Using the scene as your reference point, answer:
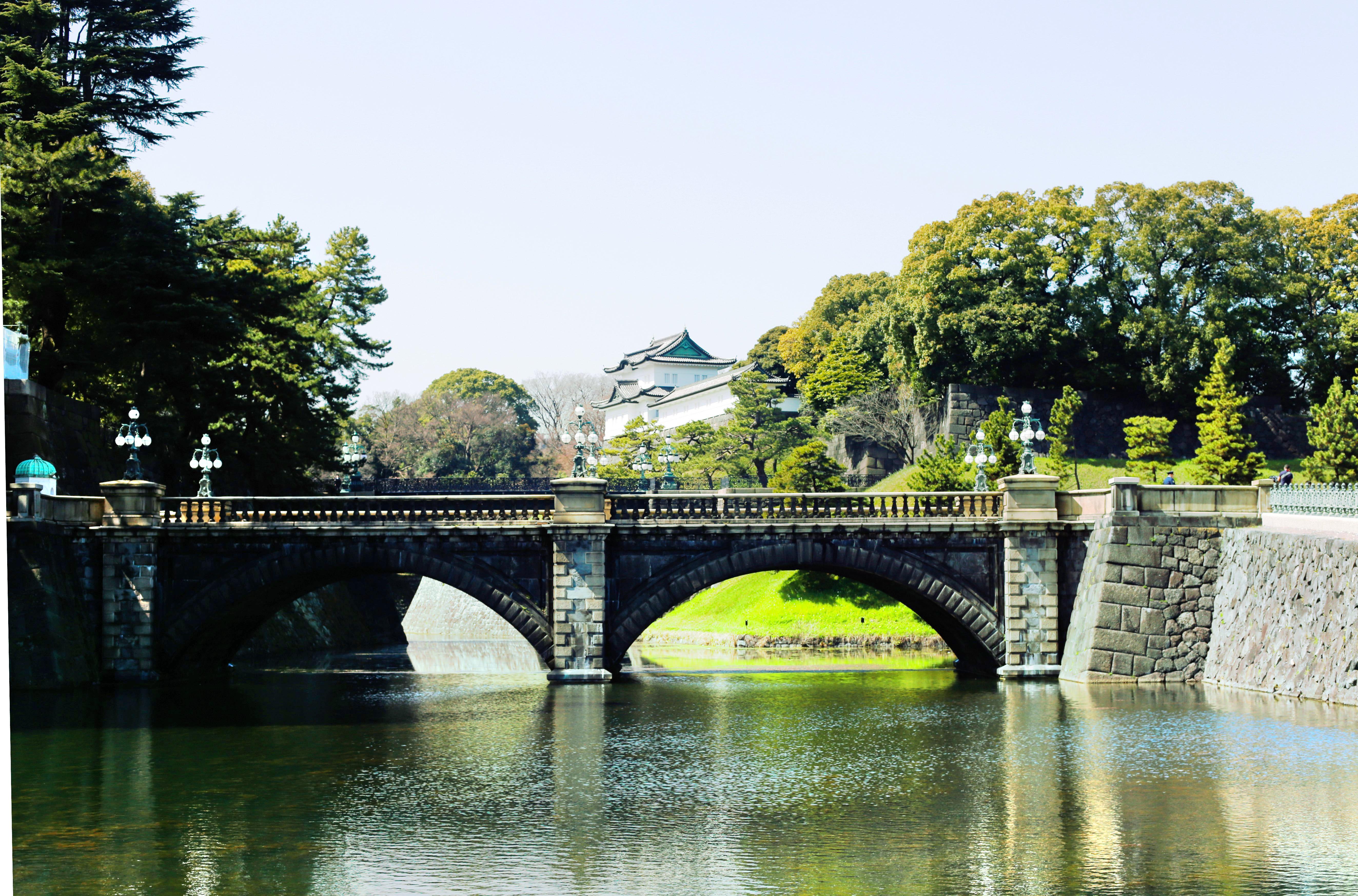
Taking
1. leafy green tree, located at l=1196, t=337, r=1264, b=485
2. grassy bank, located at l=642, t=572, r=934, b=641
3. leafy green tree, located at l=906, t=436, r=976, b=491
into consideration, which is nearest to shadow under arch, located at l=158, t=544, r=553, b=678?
grassy bank, located at l=642, t=572, r=934, b=641

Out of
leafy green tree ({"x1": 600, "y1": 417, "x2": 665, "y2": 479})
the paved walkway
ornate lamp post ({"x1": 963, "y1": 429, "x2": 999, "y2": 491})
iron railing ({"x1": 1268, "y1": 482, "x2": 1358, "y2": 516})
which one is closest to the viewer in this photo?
the paved walkway

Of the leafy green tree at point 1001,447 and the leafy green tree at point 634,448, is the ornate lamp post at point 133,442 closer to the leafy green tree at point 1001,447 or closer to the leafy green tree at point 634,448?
the leafy green tree at point 1001,447

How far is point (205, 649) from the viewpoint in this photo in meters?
45.1

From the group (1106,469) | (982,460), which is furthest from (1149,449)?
(982,460)

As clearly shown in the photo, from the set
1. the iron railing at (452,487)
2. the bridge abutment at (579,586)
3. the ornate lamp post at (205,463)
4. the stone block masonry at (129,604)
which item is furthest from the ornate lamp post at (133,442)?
the iron railing at (452,487)

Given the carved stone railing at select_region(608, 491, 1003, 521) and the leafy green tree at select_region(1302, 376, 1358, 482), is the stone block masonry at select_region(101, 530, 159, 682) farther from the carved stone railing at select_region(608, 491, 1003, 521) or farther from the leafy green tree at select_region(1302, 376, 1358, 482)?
the leafy green tree at select_region(1302, 376, 1358, 482)

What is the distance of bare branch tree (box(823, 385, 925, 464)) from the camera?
266 feet

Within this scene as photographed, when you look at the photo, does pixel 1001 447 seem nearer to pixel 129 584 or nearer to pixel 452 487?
pixel 452 487

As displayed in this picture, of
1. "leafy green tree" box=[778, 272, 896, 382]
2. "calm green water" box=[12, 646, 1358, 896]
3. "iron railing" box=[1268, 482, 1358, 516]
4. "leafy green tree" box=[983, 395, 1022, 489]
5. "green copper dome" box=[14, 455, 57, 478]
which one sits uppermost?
"leafy green tree" box=[778, 272, 896, 382]

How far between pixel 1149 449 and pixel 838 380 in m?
23.8

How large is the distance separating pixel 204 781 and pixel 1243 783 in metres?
18.7

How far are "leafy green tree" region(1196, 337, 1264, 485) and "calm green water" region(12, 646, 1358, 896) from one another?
28.9 m

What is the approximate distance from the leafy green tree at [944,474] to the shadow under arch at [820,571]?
17.8 meters

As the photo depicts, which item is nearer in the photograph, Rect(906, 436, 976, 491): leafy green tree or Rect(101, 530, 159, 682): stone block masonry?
Rect(101, 530, 159, 682): stone block masonry
